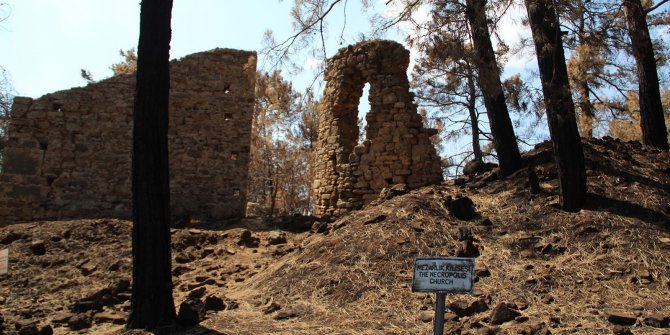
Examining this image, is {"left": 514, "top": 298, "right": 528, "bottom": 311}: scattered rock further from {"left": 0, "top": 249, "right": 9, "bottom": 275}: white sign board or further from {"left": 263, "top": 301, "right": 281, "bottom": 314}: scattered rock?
{"left": 0, "top": 249, "right": 9, "bottom": 275}: white sign board

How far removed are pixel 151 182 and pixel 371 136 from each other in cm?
514

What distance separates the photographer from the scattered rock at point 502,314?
17.4ft

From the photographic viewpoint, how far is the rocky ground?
5.62 metres

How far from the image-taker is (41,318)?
23.7 feet

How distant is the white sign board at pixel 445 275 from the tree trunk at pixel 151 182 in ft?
9.93

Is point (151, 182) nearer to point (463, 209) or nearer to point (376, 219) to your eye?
point (376, 219)

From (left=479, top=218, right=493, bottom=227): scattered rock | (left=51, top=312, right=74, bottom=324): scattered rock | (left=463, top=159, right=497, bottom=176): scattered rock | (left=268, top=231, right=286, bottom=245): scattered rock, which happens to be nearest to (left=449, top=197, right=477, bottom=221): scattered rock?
(left=479, top=218, right=493, bottom=227): scattered rock

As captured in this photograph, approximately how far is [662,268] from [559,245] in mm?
1125

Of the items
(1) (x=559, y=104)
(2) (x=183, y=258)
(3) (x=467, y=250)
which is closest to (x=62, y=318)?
(2) (x=183, y=258)

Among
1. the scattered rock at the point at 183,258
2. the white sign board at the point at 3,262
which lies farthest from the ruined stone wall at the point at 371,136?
the white sign board at the point at 3,262

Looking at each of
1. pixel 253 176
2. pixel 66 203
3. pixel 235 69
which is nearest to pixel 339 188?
pixel 235 69

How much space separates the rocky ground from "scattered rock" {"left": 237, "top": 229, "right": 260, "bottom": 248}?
0.03m

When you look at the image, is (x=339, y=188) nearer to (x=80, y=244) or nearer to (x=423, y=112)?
(x=80, y=244)

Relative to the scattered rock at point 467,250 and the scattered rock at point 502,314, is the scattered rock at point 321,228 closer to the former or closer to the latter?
the scattered rock at point 467,250
